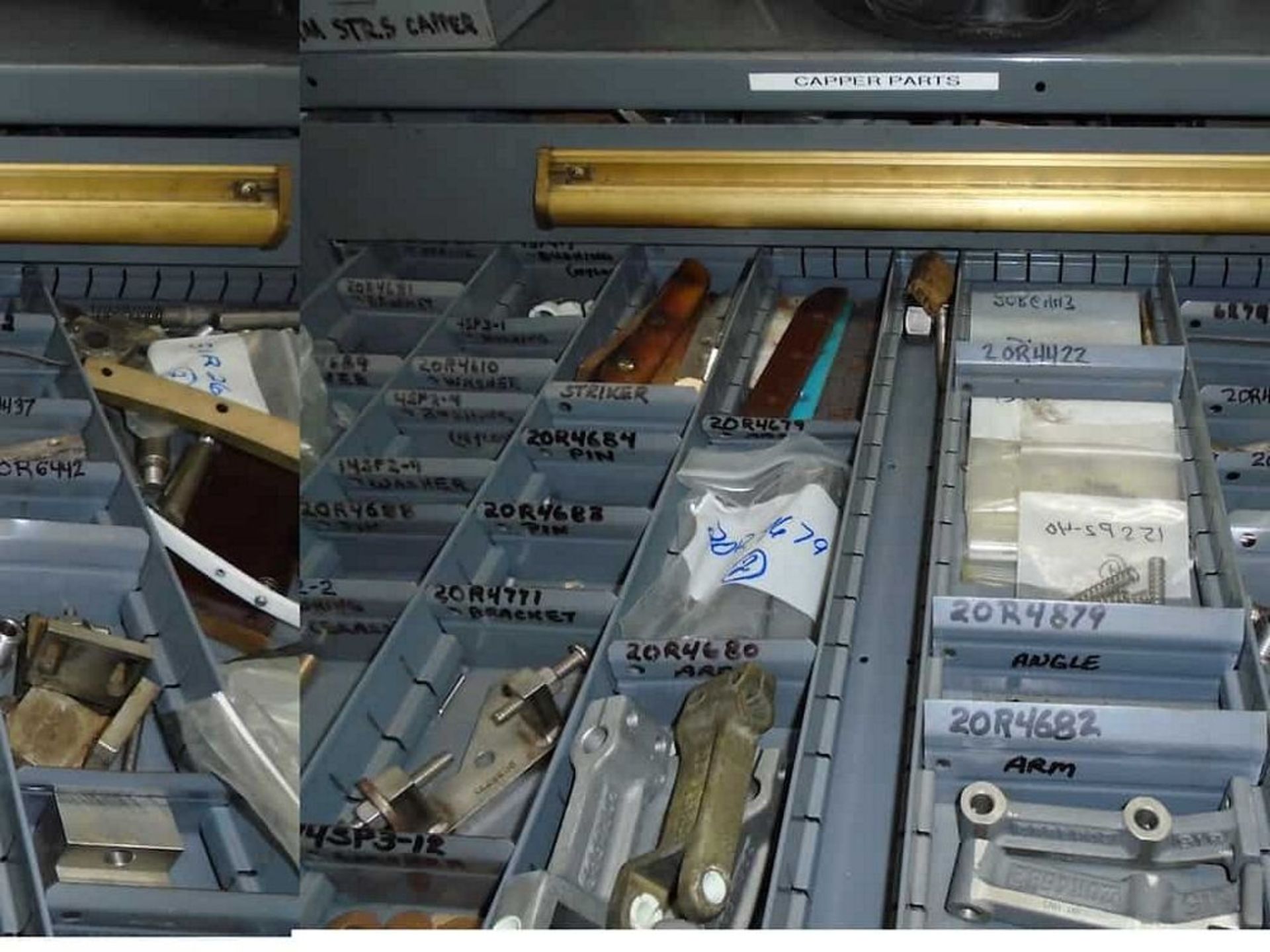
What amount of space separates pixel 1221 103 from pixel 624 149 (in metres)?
0.70

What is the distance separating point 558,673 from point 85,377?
0.69 meters

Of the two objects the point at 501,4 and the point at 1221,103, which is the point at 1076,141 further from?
the point at 501,4

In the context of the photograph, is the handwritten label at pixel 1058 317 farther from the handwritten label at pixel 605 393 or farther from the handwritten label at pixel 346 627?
the handwritten label at pixel 346 627

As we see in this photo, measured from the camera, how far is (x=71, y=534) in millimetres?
1394

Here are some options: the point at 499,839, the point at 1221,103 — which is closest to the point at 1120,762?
the point at 499,839

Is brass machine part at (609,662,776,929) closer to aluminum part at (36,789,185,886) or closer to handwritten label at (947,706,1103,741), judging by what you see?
handwritten label at (947,706,1103,741)

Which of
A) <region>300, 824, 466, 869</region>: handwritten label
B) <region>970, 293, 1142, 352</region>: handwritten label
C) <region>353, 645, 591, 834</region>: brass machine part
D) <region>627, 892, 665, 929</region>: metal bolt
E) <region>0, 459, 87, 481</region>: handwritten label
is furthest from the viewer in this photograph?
<region>970, 293, 1142, 352</region>: handwritten label

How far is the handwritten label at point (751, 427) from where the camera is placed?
1.59 metres

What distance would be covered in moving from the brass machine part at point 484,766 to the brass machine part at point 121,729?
0.69 ft

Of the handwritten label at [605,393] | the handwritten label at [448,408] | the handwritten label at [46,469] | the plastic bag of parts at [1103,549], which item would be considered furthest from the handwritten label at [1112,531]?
the handwritten label at [46,469]

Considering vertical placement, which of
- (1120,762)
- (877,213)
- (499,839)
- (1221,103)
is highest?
(1221,103)

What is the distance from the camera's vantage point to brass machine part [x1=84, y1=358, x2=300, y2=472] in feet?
5.18

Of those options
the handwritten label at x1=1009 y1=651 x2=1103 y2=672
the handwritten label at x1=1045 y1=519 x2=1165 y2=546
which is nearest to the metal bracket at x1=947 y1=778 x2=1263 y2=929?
the handwritten label at x1=1009 y1=651 x2=1103 y2=672

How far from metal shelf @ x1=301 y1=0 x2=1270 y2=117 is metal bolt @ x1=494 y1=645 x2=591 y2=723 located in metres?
0.69
